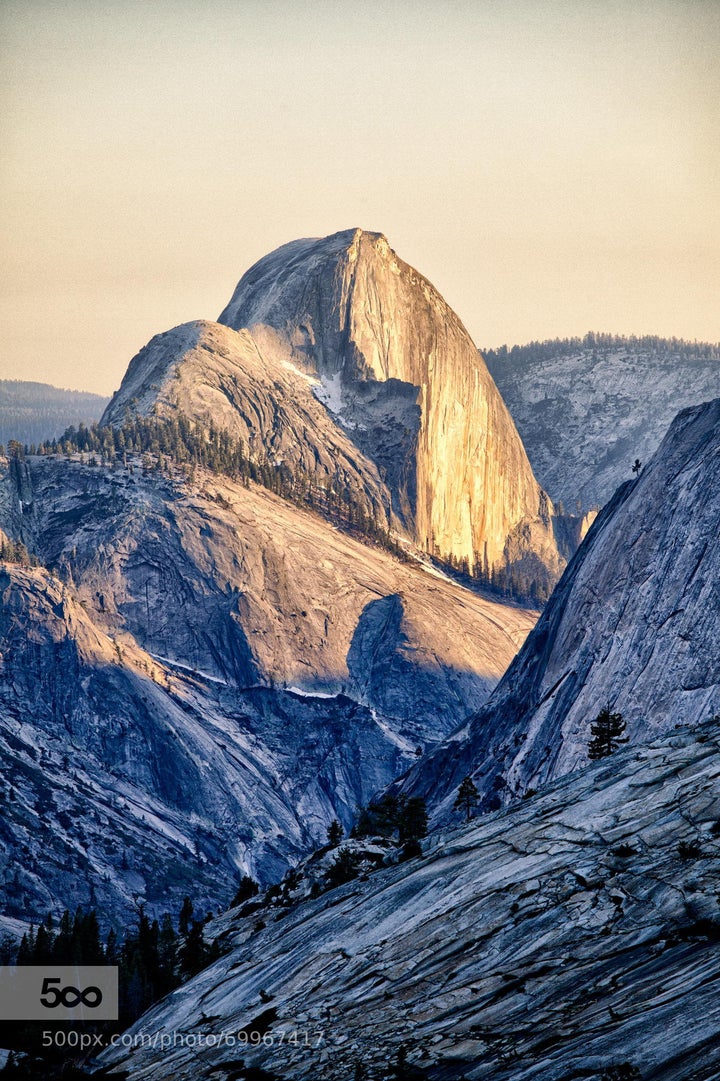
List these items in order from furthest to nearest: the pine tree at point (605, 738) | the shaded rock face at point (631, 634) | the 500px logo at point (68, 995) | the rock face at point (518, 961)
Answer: the shaded rock face at point (631, 634) < the 500px logo at point (68, 995) < the pine tree at point (605, 738) < the rock face at point (518, 961)

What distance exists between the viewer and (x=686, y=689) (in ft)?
345

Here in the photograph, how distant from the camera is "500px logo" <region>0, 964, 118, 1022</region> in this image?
8850cm

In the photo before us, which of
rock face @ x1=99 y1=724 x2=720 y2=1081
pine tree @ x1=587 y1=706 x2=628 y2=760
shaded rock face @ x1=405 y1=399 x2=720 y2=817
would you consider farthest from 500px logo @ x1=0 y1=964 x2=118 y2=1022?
shaded rock face @ x1=405 y1=399 x2=720 y2=817

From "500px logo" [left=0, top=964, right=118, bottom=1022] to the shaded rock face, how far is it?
35.8 meters

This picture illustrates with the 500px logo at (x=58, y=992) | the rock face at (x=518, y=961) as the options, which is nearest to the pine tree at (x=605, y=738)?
the rock face at (x=518, y=961)

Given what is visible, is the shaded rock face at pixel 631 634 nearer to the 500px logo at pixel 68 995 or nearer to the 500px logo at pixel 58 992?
the 500px logo at pixel 58 992

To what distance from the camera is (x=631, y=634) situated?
116m

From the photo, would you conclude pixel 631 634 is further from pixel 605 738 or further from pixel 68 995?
pixel 68 995

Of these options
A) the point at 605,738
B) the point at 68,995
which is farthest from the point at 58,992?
the point at 605,738

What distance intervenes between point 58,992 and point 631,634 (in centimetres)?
4977

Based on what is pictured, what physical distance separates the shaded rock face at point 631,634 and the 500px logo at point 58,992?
35.8 m

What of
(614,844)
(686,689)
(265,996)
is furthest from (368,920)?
(686,689)

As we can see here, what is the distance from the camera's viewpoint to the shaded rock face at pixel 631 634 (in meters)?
Result: 107

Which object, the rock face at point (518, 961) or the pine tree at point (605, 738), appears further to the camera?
the pine tree at point (605, 738)
